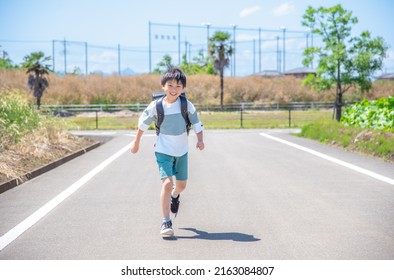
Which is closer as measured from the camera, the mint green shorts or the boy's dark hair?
the boy's dark hair

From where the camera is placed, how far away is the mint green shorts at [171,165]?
6297 mm

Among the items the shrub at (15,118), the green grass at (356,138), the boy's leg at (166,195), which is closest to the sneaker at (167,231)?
the boy's leg at (166,195)

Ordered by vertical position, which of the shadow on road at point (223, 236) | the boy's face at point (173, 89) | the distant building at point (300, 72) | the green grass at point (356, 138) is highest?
the distant building at point (300, 72)

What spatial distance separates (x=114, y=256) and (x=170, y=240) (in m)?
0.85

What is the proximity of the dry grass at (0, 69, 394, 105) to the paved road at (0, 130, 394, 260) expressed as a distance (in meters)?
50.3

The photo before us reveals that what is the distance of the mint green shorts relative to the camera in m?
6.30

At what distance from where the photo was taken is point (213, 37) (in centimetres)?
6700

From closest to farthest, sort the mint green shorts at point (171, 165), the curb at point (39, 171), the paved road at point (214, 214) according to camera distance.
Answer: the paved road at point (214, 214), the mint green shorts at point (171, 165), the curb at point (39, 171)

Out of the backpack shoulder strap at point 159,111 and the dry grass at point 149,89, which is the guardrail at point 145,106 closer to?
the dry grass at point 149,89

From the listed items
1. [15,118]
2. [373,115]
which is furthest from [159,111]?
[373,115]

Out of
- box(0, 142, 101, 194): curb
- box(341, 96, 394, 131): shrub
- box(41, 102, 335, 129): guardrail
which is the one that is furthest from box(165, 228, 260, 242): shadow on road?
box(41, 102, 335, 129): guardrail

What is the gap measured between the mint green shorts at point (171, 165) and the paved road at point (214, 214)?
64 cm

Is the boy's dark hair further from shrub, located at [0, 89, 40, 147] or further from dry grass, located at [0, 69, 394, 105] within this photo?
dry grass, located at [0, 69, 394, 105]

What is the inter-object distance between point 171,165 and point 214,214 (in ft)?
4.60
